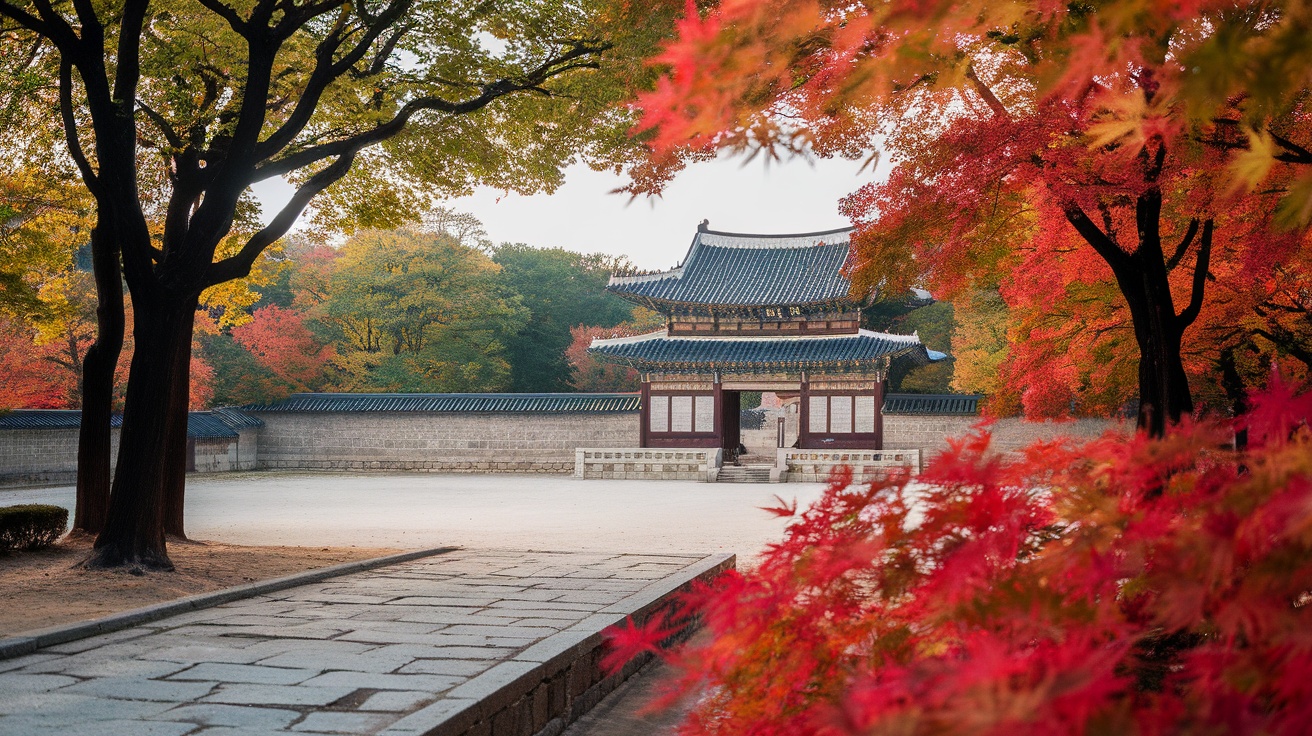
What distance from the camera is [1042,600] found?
159cm

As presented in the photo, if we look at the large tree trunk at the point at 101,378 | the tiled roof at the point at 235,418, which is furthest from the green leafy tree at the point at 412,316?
the large tree trunk at the point at 101,378

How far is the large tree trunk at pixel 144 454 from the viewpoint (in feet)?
24.2

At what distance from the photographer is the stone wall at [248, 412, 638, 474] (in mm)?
30578

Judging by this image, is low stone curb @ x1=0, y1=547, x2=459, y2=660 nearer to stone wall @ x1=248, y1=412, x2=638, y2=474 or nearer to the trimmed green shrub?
the trimmed green shrub

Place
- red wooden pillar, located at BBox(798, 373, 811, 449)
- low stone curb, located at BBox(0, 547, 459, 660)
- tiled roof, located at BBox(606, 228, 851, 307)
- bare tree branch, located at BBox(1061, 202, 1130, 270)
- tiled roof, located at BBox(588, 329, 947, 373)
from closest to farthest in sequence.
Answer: low stone curb, located at BBox(0, 547, 459, 660) → bare tree branch, located at BBox(1061, 202, 1130, 270) → tiled roof, located at BBox(588, 329, 947, 373) → red wooden pillar, located at BBox(798, 373, 811, 449) → tiled roof, located at BBox(606, 228, 851, 307)

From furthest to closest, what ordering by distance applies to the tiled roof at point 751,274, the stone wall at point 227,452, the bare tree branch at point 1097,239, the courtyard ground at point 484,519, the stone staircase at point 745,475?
the tiled roof at point 751,274 → the stone wall at point 227,452 → the stone staircase at point 745,475 → the courtyard ground at point 484,519 → the bare tree branch at point 1097,239

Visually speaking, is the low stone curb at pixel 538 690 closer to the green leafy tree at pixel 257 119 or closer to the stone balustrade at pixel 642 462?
the green leafy tree at pixel 257 119

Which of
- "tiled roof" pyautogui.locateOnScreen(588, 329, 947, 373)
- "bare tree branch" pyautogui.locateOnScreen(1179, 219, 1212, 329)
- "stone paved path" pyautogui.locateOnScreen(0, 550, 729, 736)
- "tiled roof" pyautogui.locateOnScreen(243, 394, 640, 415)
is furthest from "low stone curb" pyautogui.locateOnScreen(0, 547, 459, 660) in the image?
"tiled roof" pyautogui.locateOnScreen(243, 394, 640, 415)

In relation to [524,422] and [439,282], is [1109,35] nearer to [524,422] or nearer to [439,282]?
[524,422]

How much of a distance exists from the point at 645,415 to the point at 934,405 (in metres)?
8.51

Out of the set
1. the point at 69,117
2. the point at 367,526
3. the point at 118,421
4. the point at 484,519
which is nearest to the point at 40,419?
the point at 118,421

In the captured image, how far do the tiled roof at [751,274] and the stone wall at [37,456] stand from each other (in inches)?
599

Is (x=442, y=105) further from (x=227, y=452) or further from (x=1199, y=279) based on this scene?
(x=227, y=452)

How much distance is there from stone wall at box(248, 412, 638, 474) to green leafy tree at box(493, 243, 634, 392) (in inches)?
278
